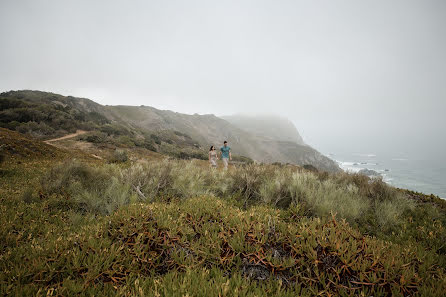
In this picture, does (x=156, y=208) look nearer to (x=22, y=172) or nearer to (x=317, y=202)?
(x=317, y=202)

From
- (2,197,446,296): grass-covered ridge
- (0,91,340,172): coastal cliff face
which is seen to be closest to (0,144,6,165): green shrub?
(2,197,446,296): grass-covered ridge

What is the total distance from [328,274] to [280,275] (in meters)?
0.57

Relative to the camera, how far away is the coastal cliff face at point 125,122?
25547 mm

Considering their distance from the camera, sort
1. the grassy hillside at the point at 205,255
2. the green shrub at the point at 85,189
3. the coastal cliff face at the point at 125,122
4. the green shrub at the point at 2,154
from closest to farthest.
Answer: the grassy hillside at the point at 205,255 → the green shrub at the point at 85,189 → the green shrub at the point at 2,154 → the coastal cliff face at the point at 125,122

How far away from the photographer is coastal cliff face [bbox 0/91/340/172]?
25547 millimetres

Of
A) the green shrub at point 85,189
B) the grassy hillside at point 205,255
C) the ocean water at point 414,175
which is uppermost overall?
the grassy hillside at point 205,255

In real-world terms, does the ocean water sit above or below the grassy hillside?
below

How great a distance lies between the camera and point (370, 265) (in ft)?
8.16

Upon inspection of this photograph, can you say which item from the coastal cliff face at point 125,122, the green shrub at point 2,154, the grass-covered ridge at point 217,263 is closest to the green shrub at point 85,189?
the grass-covered ridge at point 217,263

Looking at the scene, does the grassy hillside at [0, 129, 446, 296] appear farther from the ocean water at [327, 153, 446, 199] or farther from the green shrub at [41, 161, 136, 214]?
the ocean water at [327, 153, 446, 199]

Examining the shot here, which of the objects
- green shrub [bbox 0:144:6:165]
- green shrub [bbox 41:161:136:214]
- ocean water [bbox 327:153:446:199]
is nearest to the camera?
green shrub [bbox 41:161:136:214]

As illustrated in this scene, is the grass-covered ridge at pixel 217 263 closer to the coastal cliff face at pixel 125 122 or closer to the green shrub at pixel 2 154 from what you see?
the green shrub at pixel 2 154

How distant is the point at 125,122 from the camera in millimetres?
54781

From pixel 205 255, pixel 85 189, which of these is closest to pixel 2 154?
pixel 85 189
